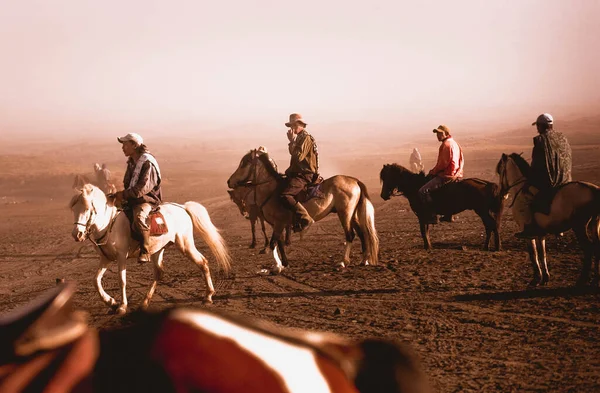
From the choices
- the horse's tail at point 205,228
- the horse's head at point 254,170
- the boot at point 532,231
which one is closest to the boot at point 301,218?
the horse's head at point 254,170

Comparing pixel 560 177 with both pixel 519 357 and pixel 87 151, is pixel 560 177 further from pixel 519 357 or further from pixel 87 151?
pixel 87 151

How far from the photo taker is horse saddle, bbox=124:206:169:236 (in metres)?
9.12

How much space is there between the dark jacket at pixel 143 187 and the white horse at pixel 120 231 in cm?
30

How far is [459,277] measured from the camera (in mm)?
10906

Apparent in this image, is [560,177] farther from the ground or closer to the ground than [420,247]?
farther from the ground

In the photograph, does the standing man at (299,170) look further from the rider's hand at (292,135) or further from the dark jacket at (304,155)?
the rider's hand at (292,135)

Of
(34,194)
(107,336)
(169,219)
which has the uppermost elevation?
(107,336)

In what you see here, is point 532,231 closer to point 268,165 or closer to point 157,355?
point 268,165

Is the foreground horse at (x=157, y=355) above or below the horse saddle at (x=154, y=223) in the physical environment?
above

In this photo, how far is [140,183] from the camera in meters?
8.99

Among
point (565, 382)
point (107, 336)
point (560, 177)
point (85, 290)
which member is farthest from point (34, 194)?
point (107, 336)

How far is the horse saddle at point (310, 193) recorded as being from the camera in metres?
12.3

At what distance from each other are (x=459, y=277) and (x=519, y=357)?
4.02 meters

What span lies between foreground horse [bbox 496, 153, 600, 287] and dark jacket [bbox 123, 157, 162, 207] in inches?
222
